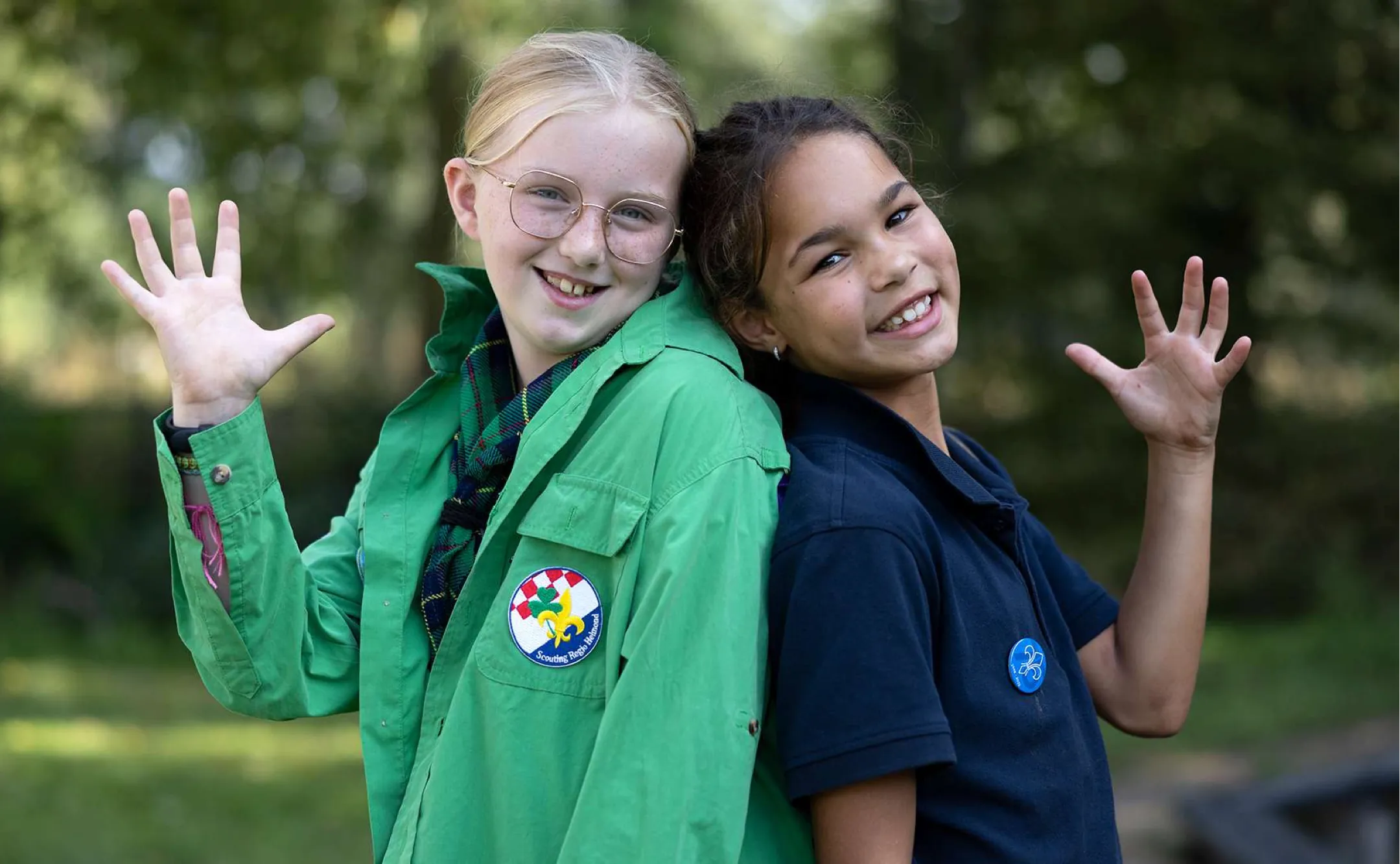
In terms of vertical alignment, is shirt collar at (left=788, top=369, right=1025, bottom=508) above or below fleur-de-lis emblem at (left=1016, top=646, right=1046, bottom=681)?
above

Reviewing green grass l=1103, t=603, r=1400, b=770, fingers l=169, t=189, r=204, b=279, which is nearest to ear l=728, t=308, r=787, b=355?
fingers l=169, t=189, r=204, b=279

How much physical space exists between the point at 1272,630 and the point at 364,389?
273 inches

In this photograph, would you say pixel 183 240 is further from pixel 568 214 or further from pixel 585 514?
pixel 585 514

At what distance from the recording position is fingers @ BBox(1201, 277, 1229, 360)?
211 centimetres

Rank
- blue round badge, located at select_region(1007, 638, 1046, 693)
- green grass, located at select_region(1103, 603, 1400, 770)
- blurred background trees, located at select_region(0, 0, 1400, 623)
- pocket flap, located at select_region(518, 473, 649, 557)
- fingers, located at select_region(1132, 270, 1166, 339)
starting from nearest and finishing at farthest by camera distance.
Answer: pocket flap, located at select_region(518, 473, 649, 557)
blue round badge, located at select_region(1007, 638, 1046, 693)
fingers, located at select_region(1132, 270, 1166, 339)
green grass, located at select_region(1103, 603, 1400, 770)
blurred background trees, located at select_region(0, 0, 1400, 623)

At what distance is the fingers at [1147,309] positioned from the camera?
2148mm

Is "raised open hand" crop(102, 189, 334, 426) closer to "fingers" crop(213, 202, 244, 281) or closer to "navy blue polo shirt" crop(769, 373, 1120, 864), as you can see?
"fingers" crop(213, 202, 244, 281)

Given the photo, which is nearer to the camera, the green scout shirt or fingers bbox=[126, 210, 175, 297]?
the green scout shirt

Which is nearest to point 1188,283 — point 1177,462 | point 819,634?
point 1177,462

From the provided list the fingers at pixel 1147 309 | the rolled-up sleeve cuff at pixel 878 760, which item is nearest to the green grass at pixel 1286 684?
the fingers at pixel 1147 309

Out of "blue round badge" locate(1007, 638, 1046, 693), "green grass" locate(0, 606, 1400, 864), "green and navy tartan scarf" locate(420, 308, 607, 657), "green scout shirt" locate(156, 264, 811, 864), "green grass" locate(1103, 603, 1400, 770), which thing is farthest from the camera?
"green grass" locate(1103, 603, 1400, 770)

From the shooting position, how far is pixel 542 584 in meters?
1.71

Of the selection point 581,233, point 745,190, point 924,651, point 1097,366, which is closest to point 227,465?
point 581,233

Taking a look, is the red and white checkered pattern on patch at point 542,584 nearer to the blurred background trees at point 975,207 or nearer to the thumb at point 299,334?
the thumb at point 299,334
